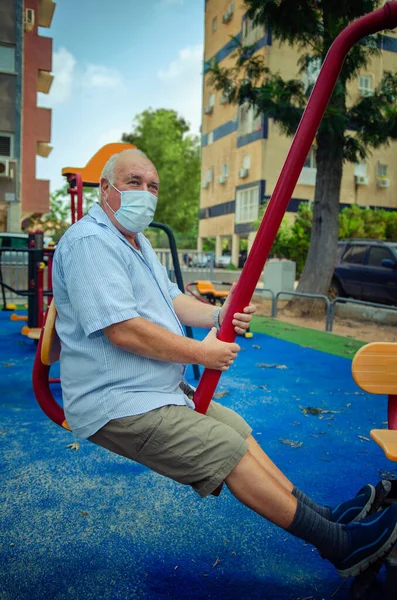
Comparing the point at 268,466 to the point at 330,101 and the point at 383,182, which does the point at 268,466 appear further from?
the point at 383,182

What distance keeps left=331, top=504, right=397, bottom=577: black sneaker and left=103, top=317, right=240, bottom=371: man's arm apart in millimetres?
749

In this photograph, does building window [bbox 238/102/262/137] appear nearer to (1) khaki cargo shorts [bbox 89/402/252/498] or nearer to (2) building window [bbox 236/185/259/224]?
(2) building window [bbox 236/185/259/224]

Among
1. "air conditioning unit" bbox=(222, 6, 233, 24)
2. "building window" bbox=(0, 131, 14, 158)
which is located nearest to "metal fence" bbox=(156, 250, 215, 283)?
"building window" bbox=(0, 131, 14, 158)

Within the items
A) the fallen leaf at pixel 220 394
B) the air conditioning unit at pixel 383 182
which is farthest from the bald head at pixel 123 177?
the air conditioning unit at pixel 383 182

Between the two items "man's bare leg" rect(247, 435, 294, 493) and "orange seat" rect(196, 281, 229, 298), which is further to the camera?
"orange seat" rect(196, 281, 229, 298)

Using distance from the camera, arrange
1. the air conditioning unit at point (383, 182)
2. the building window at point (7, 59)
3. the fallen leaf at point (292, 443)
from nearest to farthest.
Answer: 1. the fallen leaf at point (292, 443)
2. the building window at point (7, 59)
3. the air conditioning unit at point (383, 182)

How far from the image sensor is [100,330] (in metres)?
1.71

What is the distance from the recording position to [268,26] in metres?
9.80

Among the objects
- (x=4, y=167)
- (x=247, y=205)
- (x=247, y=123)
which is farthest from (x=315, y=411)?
(x=247, y=123)

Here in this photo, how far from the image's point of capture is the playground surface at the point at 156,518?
204cm

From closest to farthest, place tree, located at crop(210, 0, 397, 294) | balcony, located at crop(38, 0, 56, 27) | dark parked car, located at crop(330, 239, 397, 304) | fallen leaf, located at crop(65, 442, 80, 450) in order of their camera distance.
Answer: fallen leaf, located at crop(65, 442, 80, 450), tree, located at crop(210, 0, 397, 294), dark parked car, located at crop(330, 239, 397, 304), balcony, located at crop(38, 0, 56, 27)

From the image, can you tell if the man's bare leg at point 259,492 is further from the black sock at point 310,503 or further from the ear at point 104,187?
the ear at point 104,187

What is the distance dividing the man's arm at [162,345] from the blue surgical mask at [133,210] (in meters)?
0.45

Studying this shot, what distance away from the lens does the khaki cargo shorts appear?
1.67 metres
